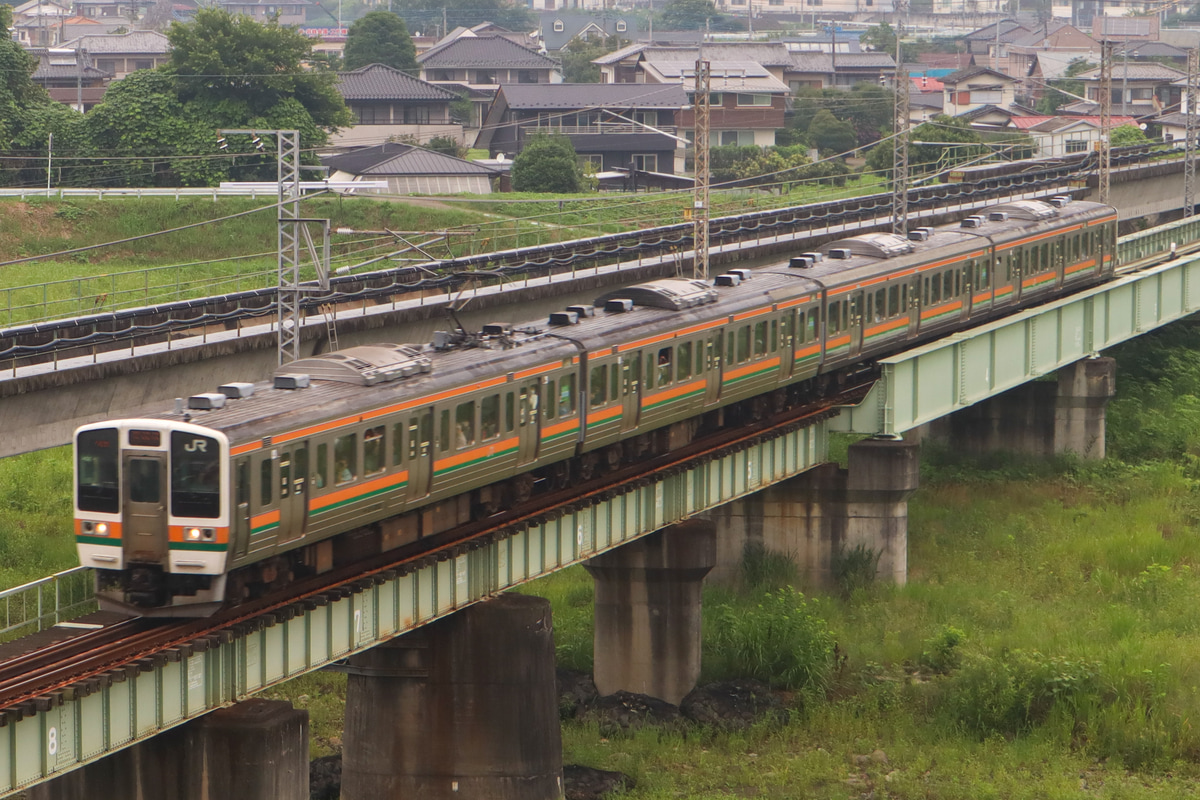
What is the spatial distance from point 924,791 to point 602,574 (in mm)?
7610

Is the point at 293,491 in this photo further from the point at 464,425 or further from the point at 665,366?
the point at 665,366

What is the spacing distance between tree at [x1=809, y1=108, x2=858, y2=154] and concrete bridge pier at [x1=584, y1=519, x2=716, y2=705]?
84.6 m

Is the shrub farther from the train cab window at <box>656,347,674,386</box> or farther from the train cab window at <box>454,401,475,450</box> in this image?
the train cab window at <box>454,401,475,450</box>

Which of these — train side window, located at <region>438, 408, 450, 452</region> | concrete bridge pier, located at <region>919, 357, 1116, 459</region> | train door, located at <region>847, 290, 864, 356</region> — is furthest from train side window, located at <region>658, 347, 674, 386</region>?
concrete bridge pier, located at <region>919, 357, 1116, 459</region>

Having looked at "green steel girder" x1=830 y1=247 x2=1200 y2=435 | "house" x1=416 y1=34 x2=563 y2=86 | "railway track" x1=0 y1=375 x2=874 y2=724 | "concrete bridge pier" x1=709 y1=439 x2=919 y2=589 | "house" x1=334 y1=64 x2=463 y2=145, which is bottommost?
"concrete bridge pier" x1=709 y1=439 x2=919 y2=589

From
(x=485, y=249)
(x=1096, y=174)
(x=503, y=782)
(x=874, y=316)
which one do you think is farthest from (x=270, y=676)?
(x=1096, y=174)

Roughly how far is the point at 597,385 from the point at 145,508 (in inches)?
367

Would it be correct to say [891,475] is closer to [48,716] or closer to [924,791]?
[924,791]

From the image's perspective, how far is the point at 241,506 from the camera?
2203 centimetres

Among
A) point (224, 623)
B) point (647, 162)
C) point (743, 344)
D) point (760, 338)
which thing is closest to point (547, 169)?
point (647, 162)

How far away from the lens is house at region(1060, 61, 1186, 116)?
137m

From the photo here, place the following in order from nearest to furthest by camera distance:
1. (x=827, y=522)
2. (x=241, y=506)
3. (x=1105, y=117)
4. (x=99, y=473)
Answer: (x=241, y=506) → (x=99, y=473) → (x=827, y=522) → (x=1105, y=117)

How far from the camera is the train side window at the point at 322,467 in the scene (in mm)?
23500

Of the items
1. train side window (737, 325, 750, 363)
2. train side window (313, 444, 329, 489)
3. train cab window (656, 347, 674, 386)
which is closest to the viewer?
train side window (313, 444, 329, 489)
